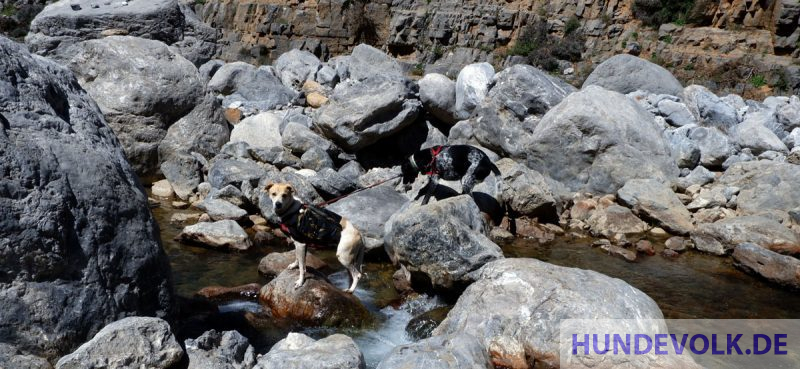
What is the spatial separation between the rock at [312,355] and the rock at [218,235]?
3.72 metres

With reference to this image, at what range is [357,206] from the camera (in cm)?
959

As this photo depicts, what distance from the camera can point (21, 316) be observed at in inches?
177

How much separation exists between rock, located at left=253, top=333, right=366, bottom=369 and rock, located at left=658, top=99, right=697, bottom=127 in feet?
32.2

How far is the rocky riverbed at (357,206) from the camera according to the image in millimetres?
4770

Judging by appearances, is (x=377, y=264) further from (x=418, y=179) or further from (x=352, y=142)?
(x=352, y=142)

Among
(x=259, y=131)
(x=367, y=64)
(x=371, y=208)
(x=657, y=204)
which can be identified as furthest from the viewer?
(x=367, y=64)

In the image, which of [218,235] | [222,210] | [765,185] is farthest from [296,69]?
[765,185]

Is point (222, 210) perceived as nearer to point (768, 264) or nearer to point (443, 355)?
point (443, 355)

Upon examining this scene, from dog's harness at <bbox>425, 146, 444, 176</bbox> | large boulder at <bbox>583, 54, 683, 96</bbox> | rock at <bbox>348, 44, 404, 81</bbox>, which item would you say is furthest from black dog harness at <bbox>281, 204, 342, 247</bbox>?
rock at <bbox>348, 44, 404, 81</bbox>

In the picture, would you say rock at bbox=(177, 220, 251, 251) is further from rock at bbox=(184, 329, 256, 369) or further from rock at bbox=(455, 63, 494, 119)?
rock at bbox=(455, 63, 494, 119)

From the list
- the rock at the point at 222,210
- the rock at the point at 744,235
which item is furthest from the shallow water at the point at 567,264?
the rock at the point at 222,210

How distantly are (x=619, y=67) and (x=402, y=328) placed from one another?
402 inches

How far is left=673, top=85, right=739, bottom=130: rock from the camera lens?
43.4 ft

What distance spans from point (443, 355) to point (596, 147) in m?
7.04
